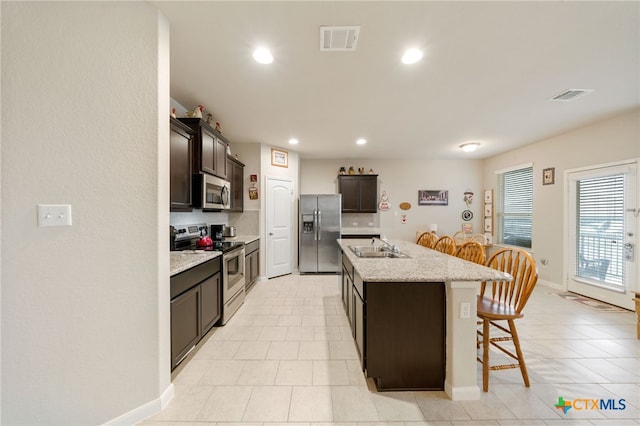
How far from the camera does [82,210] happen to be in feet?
4.66

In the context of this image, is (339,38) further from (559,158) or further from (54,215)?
(559,158)

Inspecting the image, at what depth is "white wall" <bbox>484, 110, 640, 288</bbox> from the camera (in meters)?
3.32

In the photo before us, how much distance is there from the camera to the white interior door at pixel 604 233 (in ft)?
10.8

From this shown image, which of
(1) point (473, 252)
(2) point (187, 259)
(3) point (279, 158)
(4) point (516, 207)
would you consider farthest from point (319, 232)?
(4) point (516, 207)

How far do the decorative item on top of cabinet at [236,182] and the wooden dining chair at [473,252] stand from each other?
3303 mm

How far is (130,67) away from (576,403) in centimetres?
361

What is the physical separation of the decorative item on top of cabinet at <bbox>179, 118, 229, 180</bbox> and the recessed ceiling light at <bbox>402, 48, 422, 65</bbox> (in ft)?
7.22

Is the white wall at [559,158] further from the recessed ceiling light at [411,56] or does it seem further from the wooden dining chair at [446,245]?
the recessed ceiling light at [411,56]

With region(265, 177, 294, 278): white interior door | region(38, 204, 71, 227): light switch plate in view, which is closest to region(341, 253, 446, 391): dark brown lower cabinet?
region(38, 204, 71, 227): light switch plate

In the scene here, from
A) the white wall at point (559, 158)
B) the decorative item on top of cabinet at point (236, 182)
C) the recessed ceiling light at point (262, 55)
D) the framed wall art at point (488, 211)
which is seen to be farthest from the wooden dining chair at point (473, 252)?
the framed wall art at point (488, 211)

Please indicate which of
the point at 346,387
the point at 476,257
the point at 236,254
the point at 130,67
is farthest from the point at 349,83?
the point at 346,387

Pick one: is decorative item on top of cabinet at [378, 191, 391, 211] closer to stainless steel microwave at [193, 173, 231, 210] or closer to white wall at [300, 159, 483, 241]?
white wall at [300, 159, 483, 241]

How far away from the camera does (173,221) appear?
2951 millimetres

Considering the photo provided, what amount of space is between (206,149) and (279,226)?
237cm
